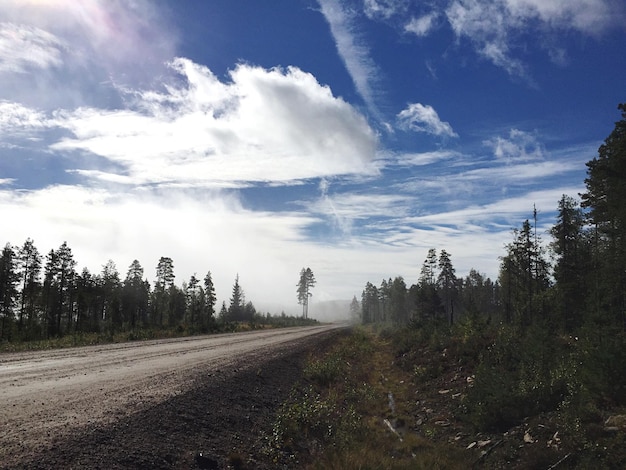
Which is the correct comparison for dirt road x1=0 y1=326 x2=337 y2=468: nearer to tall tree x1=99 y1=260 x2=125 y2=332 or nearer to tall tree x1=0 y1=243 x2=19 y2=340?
tall tree x1=0 y1=243 x2=19 y2=340

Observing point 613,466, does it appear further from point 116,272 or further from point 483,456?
point 116,272

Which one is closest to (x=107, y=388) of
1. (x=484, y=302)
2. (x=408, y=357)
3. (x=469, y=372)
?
(x=469, y=372)

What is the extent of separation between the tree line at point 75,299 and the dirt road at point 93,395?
2165cm

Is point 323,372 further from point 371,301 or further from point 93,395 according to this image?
point 371,301

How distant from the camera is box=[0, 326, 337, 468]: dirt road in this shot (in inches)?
250

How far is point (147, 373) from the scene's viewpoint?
1307 centimetres

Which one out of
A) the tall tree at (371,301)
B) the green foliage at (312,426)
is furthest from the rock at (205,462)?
the tall tree at (371,301)

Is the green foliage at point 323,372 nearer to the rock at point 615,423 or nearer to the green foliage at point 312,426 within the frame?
the green foliage at point 312,426

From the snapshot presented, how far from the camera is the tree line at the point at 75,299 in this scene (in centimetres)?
4425

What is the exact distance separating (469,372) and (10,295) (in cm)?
5258

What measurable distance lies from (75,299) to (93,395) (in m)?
61.2

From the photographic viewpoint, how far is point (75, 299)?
6122cm

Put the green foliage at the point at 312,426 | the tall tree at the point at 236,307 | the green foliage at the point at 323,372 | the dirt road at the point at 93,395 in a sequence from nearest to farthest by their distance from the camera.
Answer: the dirt road at the point at 93,395
the green foliage at the point at 312,426
the green foliage at the point at 323,372
the tall tree at the point at 236,307

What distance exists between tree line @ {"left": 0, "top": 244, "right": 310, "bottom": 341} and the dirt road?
852 inches
